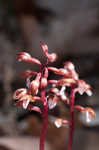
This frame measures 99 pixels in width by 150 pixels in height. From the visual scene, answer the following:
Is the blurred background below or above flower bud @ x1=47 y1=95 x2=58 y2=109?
above

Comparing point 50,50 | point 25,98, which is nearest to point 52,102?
point 25,98

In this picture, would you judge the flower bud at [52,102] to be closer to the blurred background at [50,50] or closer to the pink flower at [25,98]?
the pink flower at [25,98]

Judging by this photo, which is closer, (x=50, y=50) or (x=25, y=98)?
(x=25, y=98)

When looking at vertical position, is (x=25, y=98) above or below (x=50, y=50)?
below

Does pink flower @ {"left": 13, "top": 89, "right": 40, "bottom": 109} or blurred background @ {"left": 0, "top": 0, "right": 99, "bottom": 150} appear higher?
blurred background @ {"left": 0, "top": 0, "right": 99, "bottom": 150}

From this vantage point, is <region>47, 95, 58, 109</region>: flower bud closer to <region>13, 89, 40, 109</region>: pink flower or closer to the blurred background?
<region>13, 89, 40, 109</region>: pink flower

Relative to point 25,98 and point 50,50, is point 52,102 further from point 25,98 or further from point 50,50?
point 50,50

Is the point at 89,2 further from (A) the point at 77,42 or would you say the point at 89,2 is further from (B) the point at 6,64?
(B) the point at 6,64

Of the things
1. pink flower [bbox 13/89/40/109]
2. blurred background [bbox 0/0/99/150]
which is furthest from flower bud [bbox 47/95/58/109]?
blurred background [bbox 0/0/99/150]

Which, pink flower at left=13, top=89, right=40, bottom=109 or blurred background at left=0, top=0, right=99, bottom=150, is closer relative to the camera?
pink flower at left=13, top=89, right=40, bottom=109
